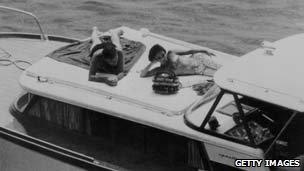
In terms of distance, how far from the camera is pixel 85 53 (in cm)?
867

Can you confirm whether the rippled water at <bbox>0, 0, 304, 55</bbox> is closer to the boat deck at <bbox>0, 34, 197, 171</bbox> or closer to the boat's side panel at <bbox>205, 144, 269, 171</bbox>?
the boat deck at <bbox>0, 34, 197, 171</bbox>

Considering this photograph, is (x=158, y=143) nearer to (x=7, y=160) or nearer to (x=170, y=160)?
(x=170, y=160)

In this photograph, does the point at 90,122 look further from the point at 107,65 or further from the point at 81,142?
the point at 107,65

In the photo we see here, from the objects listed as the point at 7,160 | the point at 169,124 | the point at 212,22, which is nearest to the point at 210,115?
the point at 169,124

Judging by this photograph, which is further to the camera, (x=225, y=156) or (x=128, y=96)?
(x=128, y=96)

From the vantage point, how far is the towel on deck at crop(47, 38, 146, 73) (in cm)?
836

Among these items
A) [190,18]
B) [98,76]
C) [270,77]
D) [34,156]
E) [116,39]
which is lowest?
[190,18]

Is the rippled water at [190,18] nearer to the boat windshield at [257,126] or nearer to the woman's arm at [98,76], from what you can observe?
the woman's arm at [98,76]

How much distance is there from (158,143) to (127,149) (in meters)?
0.50

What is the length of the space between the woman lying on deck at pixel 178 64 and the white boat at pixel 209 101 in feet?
0.45

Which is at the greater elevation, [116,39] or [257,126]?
[116,39]

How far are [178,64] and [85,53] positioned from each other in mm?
1519

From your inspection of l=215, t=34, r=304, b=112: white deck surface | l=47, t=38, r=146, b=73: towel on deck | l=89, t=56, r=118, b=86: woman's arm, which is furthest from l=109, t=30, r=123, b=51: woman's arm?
l=215, t=34, r=304, b=112: white deck surface

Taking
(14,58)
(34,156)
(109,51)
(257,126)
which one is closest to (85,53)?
(109,51)
